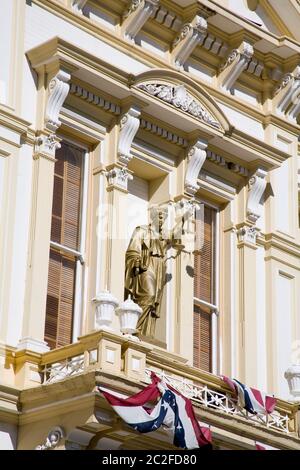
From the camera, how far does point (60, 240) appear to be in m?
21.9

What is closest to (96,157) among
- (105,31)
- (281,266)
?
(105,31)

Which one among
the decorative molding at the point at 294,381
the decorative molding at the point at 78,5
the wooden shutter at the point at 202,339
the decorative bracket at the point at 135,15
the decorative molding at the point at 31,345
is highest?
the decorative bracket at the point at 135,15

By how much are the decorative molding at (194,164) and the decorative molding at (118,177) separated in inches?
47.4

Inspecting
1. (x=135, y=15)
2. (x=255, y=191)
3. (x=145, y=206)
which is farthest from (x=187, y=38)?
(x=145, y=206)

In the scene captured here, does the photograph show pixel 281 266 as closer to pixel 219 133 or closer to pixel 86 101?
pixel 219 133

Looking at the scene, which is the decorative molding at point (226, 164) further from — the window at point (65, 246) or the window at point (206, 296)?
the window at point (65, 246)

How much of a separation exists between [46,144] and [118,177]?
134 cm

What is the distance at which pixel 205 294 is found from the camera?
2378cm

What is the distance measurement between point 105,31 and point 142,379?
19.8ft

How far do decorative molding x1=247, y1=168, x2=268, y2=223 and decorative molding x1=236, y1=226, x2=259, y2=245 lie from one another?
6.2 inches

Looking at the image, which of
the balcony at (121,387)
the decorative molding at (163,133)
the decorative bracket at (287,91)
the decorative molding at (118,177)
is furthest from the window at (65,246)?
the decorative bracket at (287,91)

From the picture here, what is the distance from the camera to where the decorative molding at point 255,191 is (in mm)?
24281

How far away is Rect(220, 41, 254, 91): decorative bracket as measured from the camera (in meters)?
24.6

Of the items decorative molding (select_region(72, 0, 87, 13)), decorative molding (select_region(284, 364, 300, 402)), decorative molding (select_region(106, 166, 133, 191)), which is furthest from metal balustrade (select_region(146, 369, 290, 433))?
decorative molding (select_region(72, 0, 87, 13))
